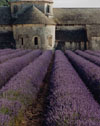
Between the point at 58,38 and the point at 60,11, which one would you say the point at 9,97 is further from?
the point at 60,11

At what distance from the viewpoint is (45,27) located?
32344mm

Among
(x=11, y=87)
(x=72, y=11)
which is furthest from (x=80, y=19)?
(x=11, y=87)

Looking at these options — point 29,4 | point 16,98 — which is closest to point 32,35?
point 29,4

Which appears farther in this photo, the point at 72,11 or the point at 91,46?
the point at 72,11

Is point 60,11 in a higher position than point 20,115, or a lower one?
higher

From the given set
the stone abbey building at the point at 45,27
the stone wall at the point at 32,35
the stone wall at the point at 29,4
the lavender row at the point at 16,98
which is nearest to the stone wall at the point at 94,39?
the stone abbey building at the point at 45,27

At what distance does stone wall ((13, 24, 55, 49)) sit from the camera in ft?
106

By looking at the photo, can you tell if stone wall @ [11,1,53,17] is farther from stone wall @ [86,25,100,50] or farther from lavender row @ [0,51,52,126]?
lavender row @ [0,51,52,126]

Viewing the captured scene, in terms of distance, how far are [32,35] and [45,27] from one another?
1.94m

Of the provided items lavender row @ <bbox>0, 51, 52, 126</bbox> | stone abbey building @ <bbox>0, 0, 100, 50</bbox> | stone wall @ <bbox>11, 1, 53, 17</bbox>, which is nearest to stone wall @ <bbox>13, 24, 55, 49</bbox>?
stone abbey building @ <bbox>0, 0, 100, 50</bbox>

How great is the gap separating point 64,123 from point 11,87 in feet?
9.13

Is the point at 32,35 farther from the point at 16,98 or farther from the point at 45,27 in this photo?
the point at 16,98

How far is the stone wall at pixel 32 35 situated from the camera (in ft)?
106

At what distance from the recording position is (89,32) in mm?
35031
